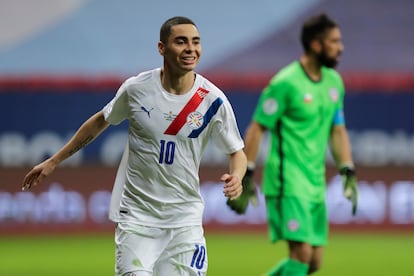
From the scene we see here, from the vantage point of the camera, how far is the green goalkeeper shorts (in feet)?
31.8

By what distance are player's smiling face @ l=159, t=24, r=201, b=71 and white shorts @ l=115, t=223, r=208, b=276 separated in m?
1.04

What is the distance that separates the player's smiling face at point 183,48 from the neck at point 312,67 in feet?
9.86

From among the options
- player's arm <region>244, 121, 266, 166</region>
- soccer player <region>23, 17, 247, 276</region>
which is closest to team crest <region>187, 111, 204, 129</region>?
soccer player <region>23, 17, 247, 276</region>

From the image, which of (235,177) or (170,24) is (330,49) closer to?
(170,24)

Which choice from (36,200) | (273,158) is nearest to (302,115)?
(273,158)

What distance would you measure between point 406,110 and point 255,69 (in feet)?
11.9

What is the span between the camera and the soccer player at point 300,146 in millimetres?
9797

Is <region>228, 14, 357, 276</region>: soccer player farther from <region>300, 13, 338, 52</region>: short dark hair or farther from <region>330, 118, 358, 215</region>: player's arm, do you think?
<region>330, 118, 358, 215</region>: player's arm

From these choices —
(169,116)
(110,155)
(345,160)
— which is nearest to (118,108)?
(169,116)

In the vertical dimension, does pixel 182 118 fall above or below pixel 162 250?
above

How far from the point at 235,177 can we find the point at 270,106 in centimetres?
294

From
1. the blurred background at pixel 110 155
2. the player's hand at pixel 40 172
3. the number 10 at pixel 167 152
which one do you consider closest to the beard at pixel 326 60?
the number 10 at pixel 167 152

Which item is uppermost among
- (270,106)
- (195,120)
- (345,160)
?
(270,106)

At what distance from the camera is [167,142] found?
7293 mm
